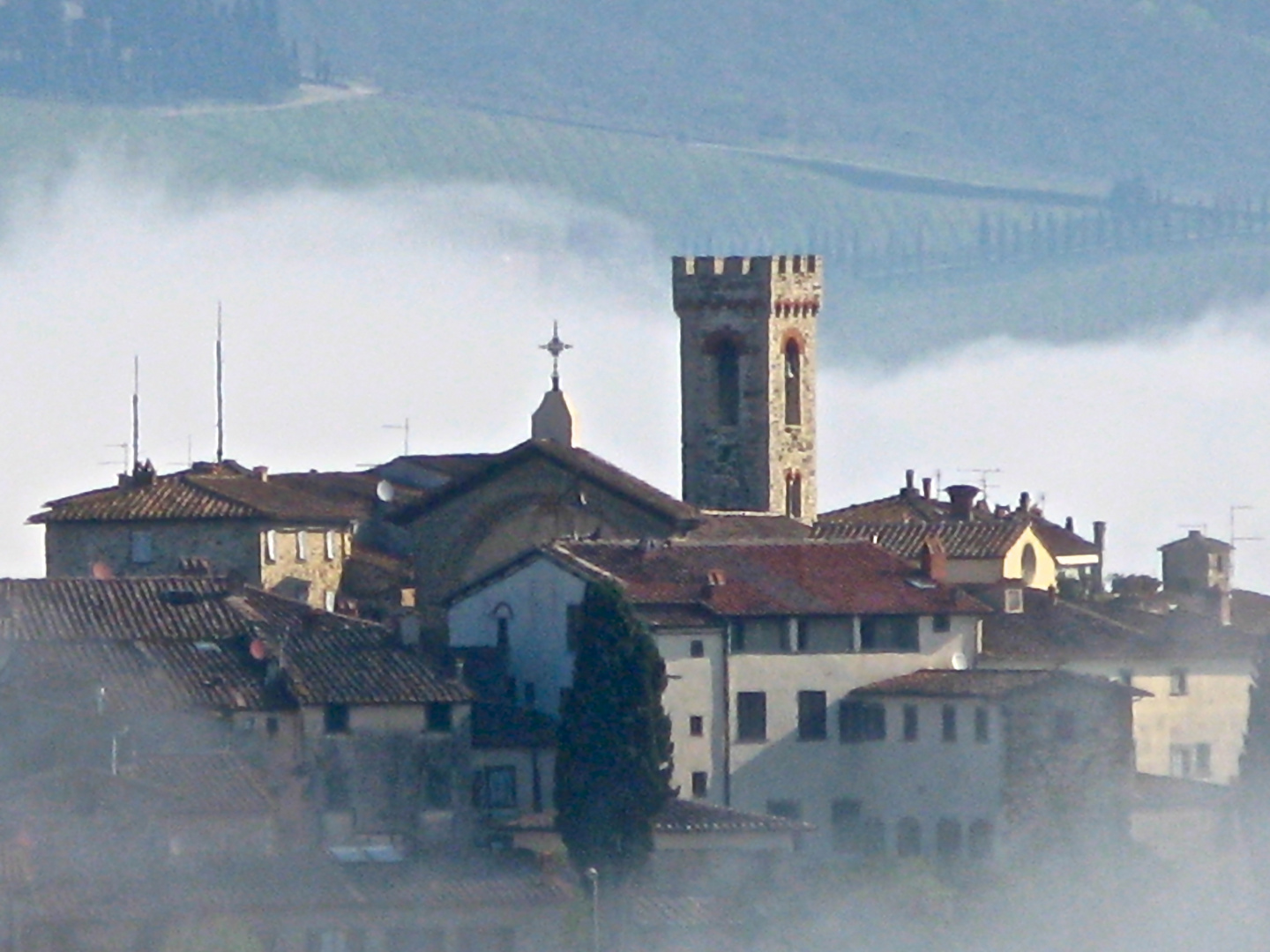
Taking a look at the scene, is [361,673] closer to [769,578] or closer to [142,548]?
[769,578]

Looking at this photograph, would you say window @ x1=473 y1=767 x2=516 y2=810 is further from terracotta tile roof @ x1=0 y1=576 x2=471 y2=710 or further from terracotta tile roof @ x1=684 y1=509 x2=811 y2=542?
terracotta tile roof @ x1=684 y1=509 x2=811 y2=542

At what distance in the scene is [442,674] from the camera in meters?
77.7

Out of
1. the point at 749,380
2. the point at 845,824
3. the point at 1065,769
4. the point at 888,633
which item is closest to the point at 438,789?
the point at 845,824

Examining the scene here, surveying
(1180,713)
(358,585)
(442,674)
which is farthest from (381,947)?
(358,585)

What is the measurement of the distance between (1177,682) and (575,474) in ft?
40.3

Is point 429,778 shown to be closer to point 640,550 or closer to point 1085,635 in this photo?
point 640,550

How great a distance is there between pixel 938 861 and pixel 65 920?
55.1ft

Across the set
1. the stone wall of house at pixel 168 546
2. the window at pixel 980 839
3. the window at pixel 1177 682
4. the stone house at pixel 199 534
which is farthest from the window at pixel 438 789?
the stone wall of house at pixel 168 546

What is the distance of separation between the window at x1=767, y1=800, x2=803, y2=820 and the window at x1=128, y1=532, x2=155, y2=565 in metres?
18.2

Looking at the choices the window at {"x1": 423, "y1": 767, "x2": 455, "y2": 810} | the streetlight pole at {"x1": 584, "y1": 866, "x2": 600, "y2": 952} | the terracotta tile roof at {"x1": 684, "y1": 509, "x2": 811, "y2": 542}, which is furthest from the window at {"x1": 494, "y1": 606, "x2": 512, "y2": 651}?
the streetlight pole at {"x1": 584, "y1": 866, "x2": 600, "y2": 952}

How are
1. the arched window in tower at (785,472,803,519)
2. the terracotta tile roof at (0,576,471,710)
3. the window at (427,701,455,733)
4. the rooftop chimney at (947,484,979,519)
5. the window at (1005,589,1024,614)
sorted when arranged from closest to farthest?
the terracotta tile roof at (0,576,471,710) → the window at (427,701,455,733) → the window at (1005,589,1024,614) → the rooftop chimney at (947,484,979,519) → the arched window in tower at (785,472,803,519)

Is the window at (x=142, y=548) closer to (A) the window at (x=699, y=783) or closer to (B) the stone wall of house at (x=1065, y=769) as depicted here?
(A) the window at (x=699, y=783)

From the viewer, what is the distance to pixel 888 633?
268 ft

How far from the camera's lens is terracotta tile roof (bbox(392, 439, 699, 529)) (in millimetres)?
92750
